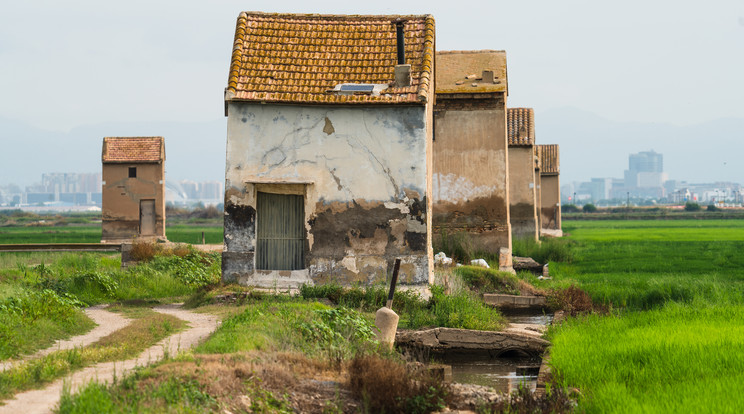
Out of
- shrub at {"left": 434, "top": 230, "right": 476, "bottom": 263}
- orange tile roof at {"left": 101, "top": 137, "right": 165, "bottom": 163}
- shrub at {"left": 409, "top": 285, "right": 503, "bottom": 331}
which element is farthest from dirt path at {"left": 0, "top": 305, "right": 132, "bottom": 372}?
orange tile roof at {"left": 101, "top": 137, "right": 165, "bottom": 163}

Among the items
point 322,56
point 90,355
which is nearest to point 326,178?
point 322,56

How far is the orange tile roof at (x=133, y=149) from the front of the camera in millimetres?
36906

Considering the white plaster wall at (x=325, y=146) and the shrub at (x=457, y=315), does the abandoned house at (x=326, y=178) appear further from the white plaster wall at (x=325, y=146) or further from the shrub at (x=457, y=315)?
the shrub at (x=457, y=315)

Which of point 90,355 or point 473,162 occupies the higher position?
point 473,162

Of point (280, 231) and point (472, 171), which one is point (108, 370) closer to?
point (280, 231)

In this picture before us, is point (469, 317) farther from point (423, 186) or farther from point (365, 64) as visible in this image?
point (365, 64)

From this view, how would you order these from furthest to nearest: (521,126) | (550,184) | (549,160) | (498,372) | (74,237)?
(550,184)
(549,160)
(74,237)
(521,126)
(498,372)

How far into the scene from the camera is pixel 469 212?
25078 mm

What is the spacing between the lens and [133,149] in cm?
3769

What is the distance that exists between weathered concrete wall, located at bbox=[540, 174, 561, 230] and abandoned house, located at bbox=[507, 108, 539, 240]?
15.2 meters

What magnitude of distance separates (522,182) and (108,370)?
26341 mm

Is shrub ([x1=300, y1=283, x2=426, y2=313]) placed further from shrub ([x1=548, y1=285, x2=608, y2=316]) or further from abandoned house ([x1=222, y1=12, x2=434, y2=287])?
shrub ([x1=548, y1=285, x2=608, y2=316])

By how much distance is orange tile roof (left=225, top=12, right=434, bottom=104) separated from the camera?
54.1ft

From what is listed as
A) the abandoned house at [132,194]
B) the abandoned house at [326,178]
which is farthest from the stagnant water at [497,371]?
the abandoned house at [132,194]
